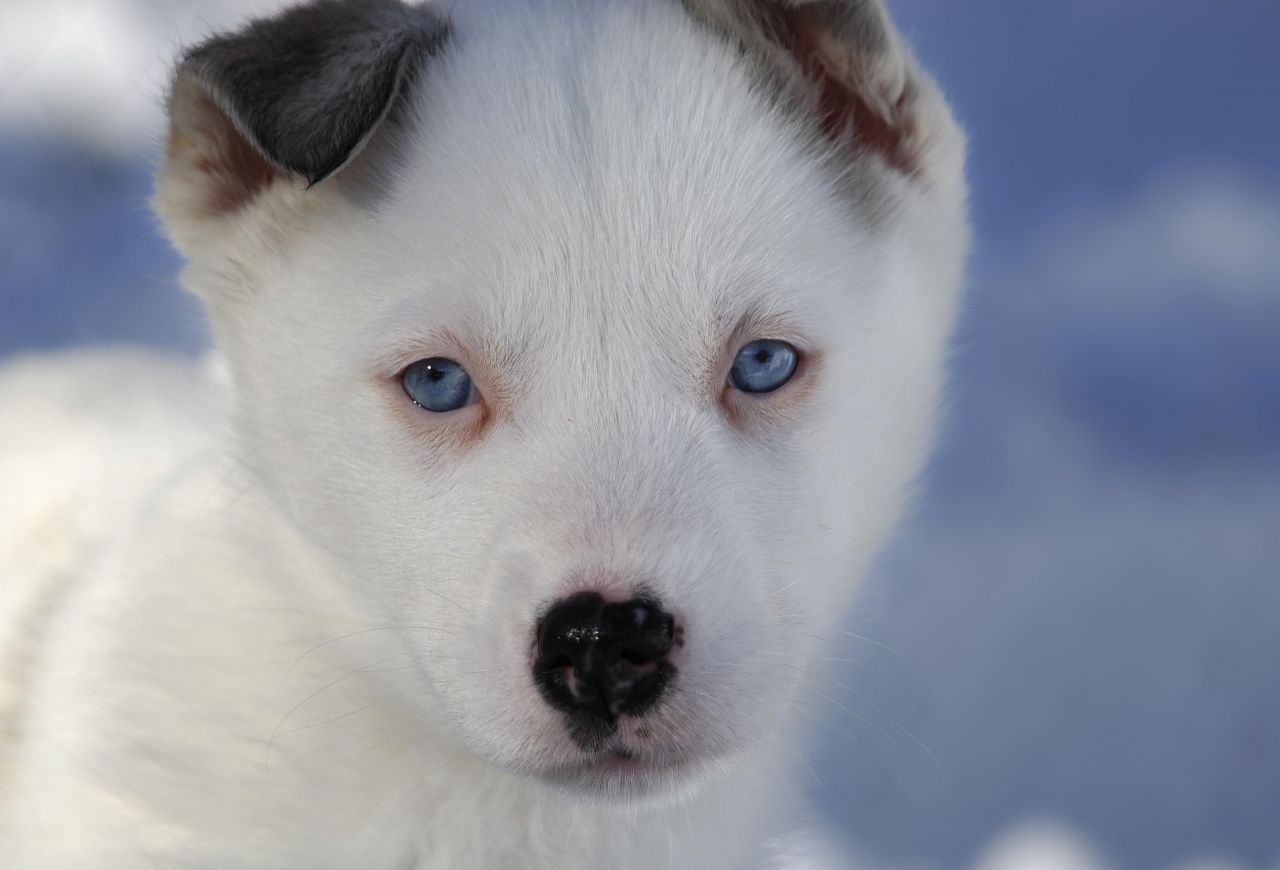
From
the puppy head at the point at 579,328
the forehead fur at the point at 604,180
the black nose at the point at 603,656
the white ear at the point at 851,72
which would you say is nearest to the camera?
the black nose at the point at 603,656

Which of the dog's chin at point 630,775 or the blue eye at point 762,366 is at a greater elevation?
the blue eye at point 762,366

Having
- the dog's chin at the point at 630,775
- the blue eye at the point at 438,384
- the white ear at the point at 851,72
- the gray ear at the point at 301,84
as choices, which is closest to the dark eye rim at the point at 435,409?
the blue eye at the point at 438,384

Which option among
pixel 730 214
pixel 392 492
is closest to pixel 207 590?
pixel 392 492

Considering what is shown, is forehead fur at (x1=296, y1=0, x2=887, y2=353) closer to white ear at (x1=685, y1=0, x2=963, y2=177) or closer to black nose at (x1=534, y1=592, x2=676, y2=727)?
white ear at (x1=685, y1=0, x2=963, y2=177)

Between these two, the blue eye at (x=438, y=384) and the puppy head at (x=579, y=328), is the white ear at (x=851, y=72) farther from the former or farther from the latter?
the blue eye at (x=438, y=384)

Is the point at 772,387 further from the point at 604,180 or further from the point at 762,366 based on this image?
the point at 604,180

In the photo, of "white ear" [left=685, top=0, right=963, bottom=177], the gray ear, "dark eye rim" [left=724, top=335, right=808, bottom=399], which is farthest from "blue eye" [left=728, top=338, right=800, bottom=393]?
the gray ear

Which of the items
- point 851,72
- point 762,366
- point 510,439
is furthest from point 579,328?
point 851,72

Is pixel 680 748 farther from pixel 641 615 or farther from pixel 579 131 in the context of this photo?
pixel 579 131
